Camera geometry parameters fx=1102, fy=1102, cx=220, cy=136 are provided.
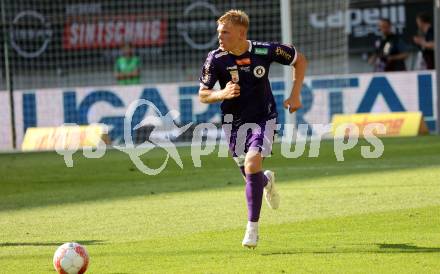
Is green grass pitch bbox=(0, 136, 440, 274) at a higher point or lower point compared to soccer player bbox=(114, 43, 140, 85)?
lower

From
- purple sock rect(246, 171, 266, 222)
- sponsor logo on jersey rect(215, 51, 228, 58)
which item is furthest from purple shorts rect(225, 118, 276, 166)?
sponsor logo on jersey rect(215, 51, 228, 58)

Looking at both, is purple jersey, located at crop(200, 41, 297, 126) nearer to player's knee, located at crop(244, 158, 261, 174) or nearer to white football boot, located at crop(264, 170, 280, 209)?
player's knee, located at crop(244, 158, 261, 174)

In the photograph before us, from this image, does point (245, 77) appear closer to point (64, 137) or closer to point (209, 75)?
point (209, 75)

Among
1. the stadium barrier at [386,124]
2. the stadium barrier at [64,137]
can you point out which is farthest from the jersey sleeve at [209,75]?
the stadium barrier at [64,137]

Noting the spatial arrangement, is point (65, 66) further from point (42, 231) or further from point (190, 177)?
point (42, 231)

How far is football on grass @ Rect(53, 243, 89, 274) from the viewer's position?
7.48m

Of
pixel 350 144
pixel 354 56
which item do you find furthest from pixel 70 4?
pixel 350 144

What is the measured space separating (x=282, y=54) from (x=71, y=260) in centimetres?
315

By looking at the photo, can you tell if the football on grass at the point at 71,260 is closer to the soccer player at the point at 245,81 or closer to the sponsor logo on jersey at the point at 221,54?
the soccer player at the point at 245,81

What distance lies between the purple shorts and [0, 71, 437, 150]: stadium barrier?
13.0 meters

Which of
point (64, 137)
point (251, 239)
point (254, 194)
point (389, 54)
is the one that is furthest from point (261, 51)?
point (389, 54)

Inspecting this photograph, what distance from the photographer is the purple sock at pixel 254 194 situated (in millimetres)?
8922

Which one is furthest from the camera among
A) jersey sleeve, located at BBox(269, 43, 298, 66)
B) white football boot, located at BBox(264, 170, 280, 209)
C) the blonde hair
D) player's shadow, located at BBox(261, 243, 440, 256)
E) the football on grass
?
white football boot, located at BBox(264, 170, 280, 209)

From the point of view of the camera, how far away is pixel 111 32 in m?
32.7
